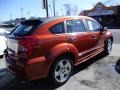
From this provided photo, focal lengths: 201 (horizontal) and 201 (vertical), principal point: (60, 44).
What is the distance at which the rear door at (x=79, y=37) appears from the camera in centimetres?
565

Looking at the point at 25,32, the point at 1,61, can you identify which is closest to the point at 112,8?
the point at 1,61

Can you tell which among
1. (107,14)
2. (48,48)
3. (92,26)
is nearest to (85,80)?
(48,48)

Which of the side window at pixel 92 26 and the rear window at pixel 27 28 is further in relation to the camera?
the side window at pixel 92 26

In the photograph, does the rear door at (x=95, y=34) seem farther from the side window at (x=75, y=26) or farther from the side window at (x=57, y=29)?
the side window at (x=57, y=29)

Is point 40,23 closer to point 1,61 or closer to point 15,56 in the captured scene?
point 15,56

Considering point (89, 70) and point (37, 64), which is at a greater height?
point (37, 64)

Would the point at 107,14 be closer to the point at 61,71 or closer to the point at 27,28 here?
the point at 61,71

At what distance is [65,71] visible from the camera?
5.50 m

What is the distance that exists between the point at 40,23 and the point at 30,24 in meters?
0.34

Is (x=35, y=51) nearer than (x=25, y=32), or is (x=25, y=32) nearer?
(x=35, y=51)

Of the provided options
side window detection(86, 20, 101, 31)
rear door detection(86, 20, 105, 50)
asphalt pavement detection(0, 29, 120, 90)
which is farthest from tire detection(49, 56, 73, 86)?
side window detection(86, 20, 101, 31)

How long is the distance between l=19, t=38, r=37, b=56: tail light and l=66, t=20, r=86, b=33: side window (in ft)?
4.42

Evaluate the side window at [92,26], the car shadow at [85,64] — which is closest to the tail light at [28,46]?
the car shadow at [85,64]

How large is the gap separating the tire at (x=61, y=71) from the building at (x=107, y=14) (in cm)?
3494
